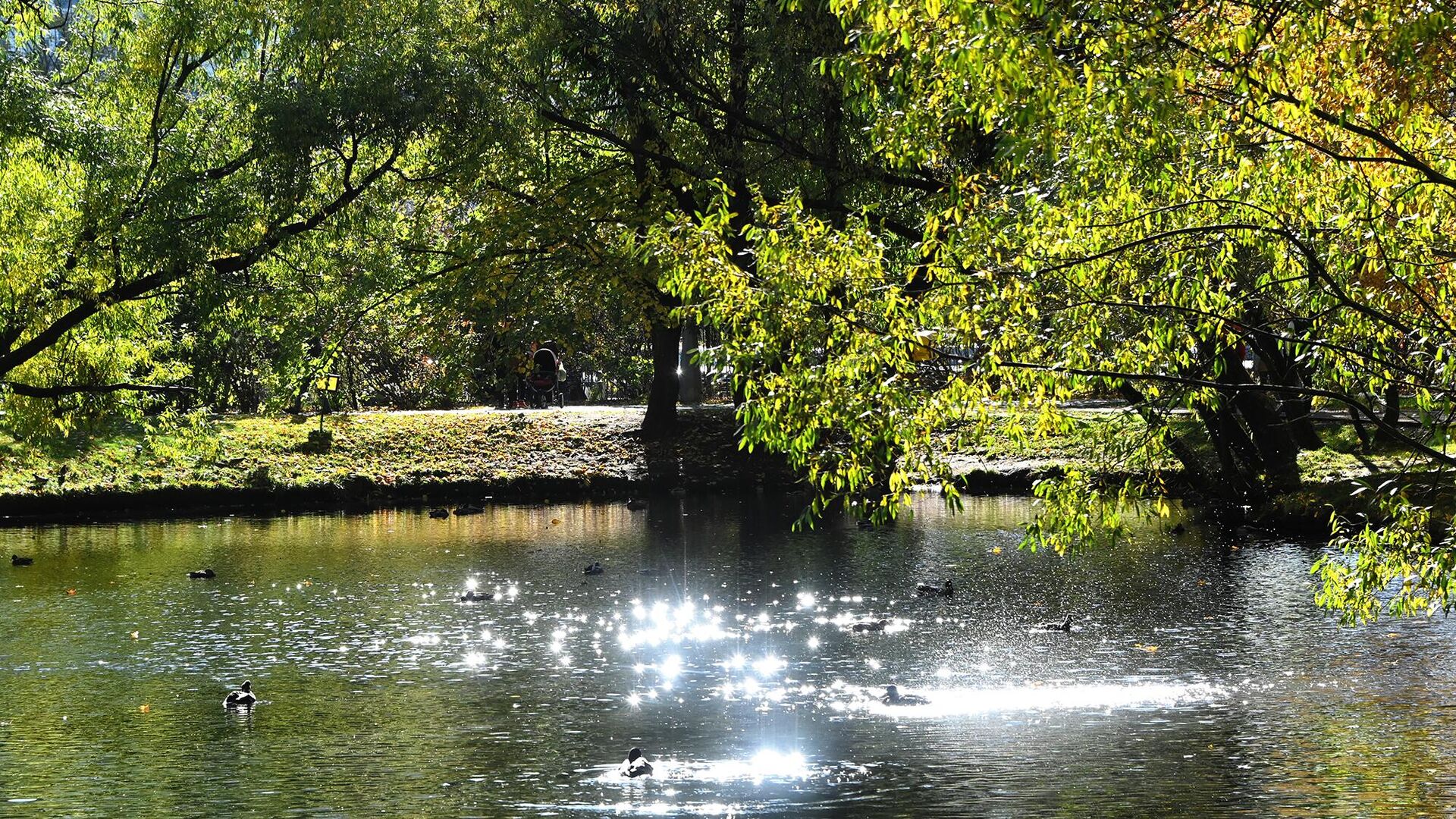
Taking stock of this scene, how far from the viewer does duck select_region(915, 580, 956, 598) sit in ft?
58.4

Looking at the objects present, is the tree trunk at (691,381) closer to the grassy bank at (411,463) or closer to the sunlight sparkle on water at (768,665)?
the grassy bank at (411,463)

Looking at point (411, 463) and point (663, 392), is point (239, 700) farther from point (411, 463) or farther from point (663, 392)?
point (663, 392)

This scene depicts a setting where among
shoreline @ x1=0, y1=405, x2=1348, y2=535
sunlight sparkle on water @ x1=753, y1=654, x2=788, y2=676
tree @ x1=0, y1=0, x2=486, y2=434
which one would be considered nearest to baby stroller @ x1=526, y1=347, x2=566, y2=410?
shoreline @ x1=0, y1=405, x2=1348, y2=535

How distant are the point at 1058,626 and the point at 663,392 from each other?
21918mm

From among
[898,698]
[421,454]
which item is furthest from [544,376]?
[898,698]

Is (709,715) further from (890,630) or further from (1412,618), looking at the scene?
(1412,618)

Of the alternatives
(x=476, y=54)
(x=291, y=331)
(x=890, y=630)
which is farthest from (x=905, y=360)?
(x=291, y=331)

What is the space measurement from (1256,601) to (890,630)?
15.0 feet

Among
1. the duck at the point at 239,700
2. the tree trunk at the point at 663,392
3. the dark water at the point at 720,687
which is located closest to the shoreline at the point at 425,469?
the tree trunk at the point at 663,392

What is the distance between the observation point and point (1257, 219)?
9.32 meters

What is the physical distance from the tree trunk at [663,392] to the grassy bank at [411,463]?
51 cm

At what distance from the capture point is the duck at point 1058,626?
50.8ft

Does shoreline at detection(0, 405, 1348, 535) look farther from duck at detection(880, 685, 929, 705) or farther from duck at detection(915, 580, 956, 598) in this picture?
duck at detection(880, 685, 929, 705)

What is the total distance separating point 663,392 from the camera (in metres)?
36.7
